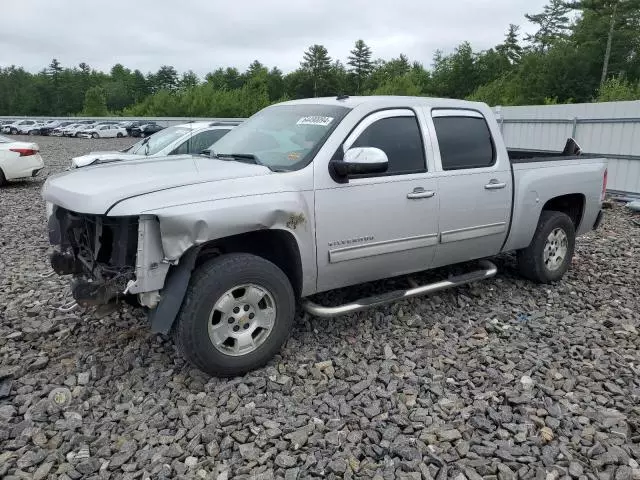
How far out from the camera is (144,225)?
10.5ft

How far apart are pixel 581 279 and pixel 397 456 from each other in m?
3.93


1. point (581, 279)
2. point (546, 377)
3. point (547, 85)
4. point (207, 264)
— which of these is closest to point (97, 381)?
point (207, 264)

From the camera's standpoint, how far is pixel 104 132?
41.2 m

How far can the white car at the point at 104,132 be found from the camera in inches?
1606

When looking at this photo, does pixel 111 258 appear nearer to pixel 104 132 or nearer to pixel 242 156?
pixel 242 156

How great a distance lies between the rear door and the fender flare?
7.09ft

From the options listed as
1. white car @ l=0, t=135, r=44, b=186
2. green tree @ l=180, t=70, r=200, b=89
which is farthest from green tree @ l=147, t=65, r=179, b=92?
white car @ l=0, t=135, r=44, b=186

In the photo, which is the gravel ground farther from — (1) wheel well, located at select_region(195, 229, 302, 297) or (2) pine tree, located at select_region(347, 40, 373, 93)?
(2) pine tree, located at select_region(347, 40, 373, 93)

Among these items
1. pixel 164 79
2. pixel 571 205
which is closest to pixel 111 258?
pixel 571 205

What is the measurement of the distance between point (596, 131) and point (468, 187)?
8.17 metres

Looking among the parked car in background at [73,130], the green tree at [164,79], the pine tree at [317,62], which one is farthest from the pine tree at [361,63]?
the parked car in background at [73,130]

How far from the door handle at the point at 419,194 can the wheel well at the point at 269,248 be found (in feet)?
3.54

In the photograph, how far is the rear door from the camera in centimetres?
461

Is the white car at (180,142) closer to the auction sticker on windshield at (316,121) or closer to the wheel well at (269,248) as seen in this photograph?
the auction sticker on windshield at (316,121)
